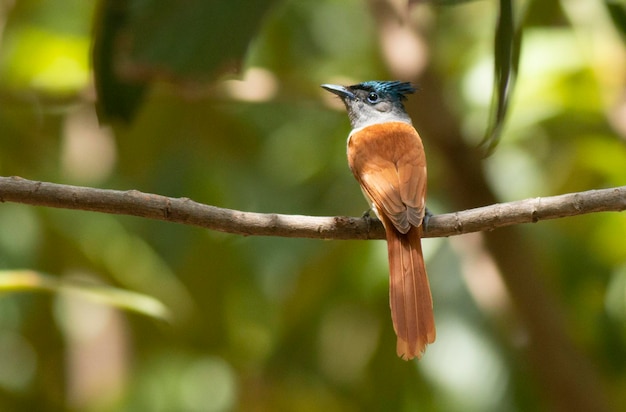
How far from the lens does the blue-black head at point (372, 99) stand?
3945mm

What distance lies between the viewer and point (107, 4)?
3377mm

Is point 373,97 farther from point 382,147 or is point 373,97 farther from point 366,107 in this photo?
point 382,147

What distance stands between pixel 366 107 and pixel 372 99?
0.05 m

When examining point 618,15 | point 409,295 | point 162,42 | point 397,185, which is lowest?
point 409,295

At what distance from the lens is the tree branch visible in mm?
2236

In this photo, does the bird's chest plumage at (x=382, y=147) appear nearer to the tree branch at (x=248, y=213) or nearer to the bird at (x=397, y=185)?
the bird at (x=397, y=185)

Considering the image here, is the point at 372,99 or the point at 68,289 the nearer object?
the point at 68,289

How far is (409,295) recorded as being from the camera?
2723 millimetres

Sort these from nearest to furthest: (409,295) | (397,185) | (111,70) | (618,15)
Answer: (409,295), (397,185), (618,15), (111,70)

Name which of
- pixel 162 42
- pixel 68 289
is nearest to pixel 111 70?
pixel 162 42

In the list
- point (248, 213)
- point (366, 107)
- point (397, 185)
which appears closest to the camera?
point (248, 213)

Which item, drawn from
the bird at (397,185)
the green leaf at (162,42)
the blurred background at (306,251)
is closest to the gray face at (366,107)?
the bird at (397,185)

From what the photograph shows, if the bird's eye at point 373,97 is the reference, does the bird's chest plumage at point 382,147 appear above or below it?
below

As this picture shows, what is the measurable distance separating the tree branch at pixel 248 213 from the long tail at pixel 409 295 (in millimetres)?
276
